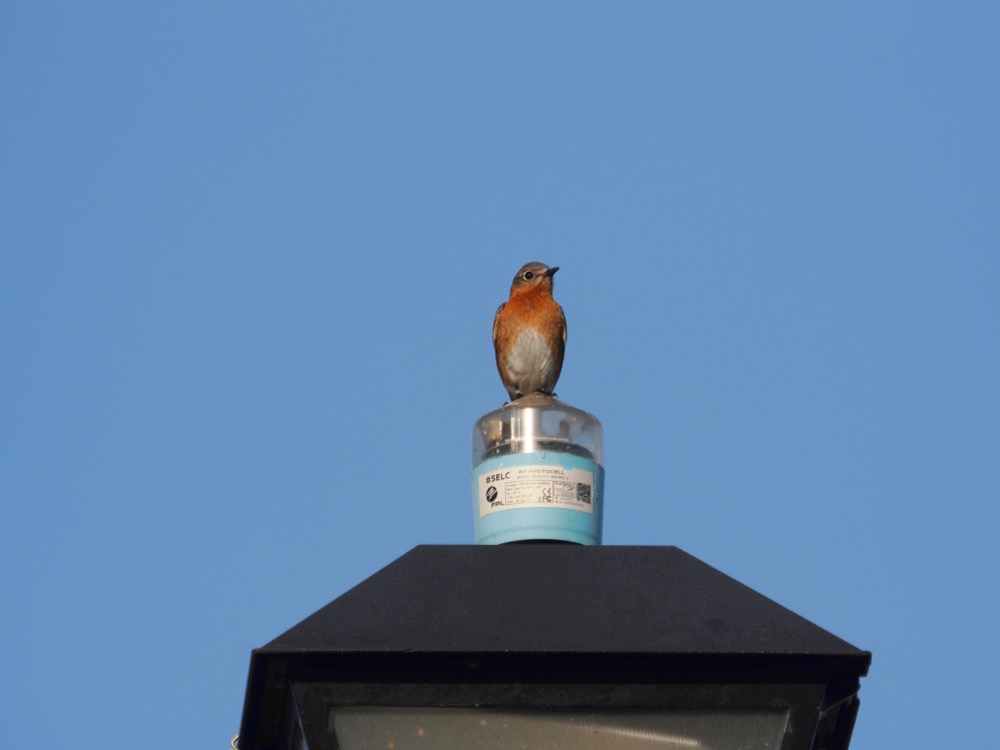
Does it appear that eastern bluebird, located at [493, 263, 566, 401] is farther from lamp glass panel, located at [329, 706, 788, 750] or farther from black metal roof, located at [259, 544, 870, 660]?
lamp glass panel, located at [329, 706, 788, 750]

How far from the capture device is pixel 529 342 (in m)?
7.77

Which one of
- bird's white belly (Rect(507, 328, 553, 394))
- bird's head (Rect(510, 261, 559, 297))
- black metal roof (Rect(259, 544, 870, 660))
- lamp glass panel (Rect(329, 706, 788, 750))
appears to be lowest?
lamp glass panel (Rect(329, 706, 788, 750))

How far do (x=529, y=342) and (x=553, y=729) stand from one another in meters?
4.61

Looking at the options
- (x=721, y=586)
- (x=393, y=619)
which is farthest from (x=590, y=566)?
(x=393, y=619)

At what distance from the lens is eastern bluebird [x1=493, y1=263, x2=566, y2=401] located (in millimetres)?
7605

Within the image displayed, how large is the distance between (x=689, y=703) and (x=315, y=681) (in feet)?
2.67

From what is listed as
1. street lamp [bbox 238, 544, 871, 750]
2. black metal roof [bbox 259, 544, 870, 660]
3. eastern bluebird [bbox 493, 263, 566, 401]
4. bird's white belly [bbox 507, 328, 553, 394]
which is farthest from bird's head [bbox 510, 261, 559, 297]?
street lamp [bbox 238, 544, 871, 750]

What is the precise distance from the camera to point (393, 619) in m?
3.35

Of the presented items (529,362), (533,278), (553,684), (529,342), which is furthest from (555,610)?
(533,278)

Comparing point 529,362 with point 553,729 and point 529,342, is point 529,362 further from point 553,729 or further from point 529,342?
point 553,729

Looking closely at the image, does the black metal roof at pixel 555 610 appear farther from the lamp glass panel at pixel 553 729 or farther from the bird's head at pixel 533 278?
the bird's head at pixel 533 278

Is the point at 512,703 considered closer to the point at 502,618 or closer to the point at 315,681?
the point at 502,618

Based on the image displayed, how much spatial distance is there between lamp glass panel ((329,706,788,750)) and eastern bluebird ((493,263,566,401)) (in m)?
4.00

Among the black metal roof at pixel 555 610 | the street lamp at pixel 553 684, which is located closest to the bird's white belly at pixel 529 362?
the black metal roof at pixel 555 610
